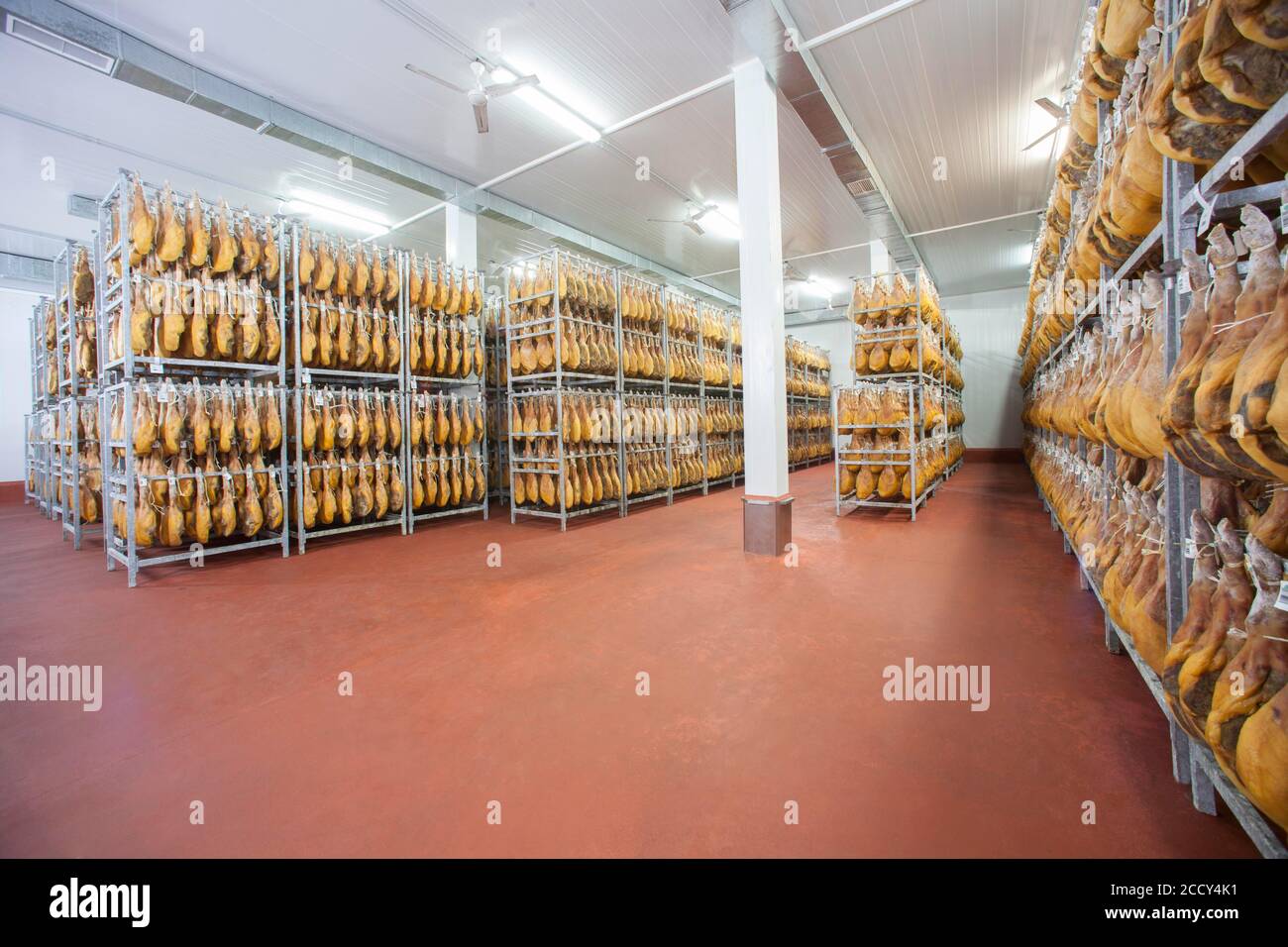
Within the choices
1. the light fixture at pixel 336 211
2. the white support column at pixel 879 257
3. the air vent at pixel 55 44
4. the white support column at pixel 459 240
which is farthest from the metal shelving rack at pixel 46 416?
the white support column at pixel 879 257

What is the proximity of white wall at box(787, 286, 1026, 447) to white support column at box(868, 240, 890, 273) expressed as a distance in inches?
194

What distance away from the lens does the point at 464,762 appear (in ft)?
7.21

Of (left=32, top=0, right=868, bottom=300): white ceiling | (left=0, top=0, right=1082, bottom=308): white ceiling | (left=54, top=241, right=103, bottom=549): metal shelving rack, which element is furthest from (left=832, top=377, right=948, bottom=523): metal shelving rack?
(left=54, top=241, right=103, bottom=549): metal shelving rack

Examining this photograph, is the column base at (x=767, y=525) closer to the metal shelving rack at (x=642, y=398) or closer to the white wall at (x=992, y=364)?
the metal shelving rack at (x=642, y=398)

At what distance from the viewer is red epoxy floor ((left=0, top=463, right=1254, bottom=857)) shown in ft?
5.93

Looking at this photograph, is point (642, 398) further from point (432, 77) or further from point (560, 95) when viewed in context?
point (432, 77)

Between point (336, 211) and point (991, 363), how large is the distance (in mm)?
18600

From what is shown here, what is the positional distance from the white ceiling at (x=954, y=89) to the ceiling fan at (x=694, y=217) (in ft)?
9.81

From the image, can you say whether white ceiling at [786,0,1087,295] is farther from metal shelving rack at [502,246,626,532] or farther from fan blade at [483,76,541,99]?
metal shelving rack at [502,246,626,532]

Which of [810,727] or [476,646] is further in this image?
[476,646]

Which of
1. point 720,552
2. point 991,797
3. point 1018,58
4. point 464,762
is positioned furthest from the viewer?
point 1018,58
